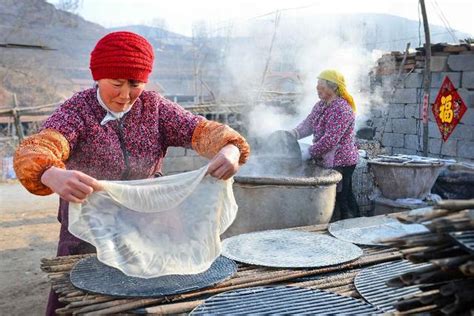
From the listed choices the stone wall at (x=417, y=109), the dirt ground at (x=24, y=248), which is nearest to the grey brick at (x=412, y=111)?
the stone wall at (x=417, y=109)

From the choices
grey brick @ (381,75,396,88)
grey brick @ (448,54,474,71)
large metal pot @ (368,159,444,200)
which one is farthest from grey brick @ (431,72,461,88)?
large metal pot @ (368,159,444,200)

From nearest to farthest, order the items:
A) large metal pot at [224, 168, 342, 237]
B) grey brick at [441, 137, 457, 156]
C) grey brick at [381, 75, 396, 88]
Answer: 1. large metal pot at [224, 168, 342, 237]
2. grey brick at [441, 137, 457, 156]
3. grey brick at [381, 75, 396, 88]

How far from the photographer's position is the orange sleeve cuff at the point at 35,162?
1.80 meters

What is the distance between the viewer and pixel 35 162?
71.0 inches

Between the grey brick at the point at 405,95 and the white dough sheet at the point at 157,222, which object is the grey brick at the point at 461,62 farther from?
the white dough sheet at the point at 157,222

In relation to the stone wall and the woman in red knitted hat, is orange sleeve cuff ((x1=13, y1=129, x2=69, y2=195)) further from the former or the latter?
the stone wall

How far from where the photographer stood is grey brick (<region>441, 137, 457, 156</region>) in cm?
802

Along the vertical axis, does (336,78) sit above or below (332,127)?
above

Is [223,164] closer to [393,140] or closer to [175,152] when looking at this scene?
[175,152]

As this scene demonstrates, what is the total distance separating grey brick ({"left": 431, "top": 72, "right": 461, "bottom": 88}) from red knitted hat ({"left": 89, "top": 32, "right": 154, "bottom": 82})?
709 centimetres

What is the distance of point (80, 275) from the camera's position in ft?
6.81

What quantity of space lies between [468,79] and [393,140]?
7.10 ft

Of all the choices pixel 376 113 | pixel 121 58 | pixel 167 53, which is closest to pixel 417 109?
pixel 376 113

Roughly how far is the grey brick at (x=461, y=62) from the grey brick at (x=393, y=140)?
5.98 ft
